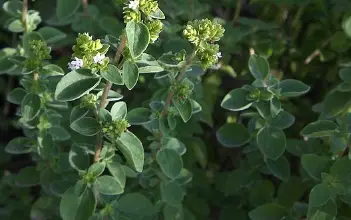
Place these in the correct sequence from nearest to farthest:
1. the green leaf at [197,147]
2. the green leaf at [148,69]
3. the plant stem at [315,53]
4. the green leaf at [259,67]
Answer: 1. the green leaf at [148,69]
2. the green leaf at [259,67]
3. the green leaf at [197,147]
4. the plant stem at [315,53]

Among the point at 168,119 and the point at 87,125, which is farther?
the point at 168,119

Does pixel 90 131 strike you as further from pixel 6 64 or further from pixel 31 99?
pixel 6 64

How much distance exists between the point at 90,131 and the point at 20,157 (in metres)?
1.19

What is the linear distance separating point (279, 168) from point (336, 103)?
0.29 m

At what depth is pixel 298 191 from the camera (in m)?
1.92

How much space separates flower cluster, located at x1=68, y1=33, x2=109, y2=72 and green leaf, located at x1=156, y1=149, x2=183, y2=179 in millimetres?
424

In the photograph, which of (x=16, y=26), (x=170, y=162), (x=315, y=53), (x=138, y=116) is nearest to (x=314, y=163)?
(x=170, y=162)

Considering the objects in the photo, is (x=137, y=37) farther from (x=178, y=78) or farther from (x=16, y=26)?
(x=16, y=26)

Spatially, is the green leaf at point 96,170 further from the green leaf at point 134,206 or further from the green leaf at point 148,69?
the green leaf at point 148,69

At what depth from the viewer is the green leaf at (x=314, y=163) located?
1.66m

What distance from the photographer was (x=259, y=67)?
1710 mm

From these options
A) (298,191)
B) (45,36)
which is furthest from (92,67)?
(298,191)

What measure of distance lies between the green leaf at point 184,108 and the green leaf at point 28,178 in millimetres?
665

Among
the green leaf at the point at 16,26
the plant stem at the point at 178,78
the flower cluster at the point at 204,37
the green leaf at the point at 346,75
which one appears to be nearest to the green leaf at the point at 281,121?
the green leaf at the point at 346,75
